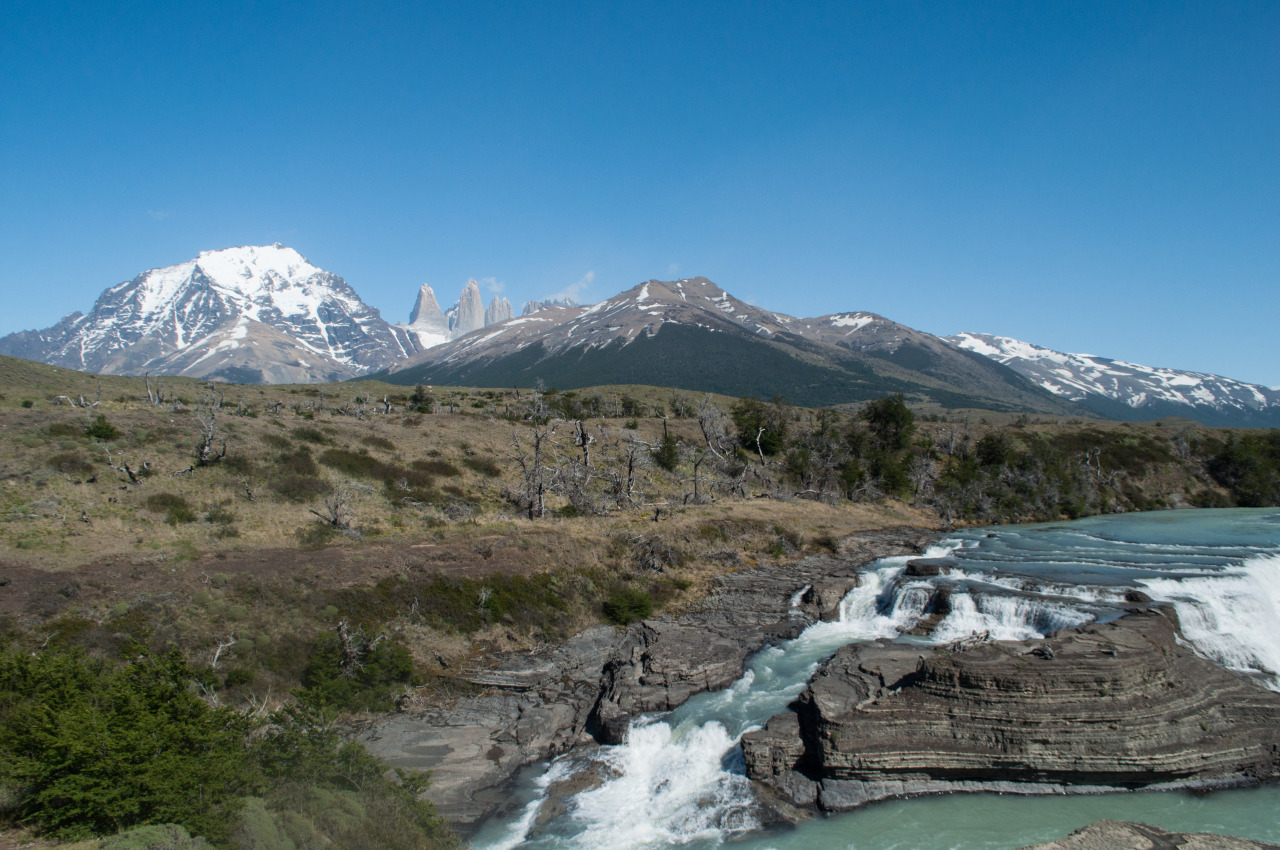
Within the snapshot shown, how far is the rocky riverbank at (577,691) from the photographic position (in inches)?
730

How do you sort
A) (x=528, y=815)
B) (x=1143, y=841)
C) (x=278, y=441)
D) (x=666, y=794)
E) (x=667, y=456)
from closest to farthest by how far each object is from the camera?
(x=1143, y=841) < (x=528, y=815) < (x=666, y=794) < (x=278, y=441) < (x=667, y=456)

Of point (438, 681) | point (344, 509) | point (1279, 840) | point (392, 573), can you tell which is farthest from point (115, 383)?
point (1279, 840)

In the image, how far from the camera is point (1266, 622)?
2494 cm

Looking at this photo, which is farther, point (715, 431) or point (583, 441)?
point (715, 431)

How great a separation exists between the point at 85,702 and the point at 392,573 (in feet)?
52.6

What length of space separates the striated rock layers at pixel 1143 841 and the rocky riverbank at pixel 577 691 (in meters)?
12.3

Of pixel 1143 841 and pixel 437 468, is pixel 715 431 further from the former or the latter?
pixel 1143 841

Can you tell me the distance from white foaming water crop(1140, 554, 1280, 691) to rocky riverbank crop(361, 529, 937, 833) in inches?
582

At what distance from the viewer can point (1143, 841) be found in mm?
12578

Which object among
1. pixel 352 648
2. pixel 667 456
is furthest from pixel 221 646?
pixel 667 456

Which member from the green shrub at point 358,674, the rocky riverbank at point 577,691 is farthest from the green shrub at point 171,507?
the rocky riverbank at point 577,691

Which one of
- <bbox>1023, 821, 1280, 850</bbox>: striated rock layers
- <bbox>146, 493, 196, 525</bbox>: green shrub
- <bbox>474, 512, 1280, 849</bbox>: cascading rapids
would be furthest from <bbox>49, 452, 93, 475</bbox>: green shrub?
<bbox>1023, 821, 1280, 850</bbox>: striated rock layers

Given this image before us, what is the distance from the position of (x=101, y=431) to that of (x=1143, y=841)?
56422 millimetres

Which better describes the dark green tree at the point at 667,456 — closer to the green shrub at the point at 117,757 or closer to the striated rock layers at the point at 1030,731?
the striated rock layers at the point at 1030,731
